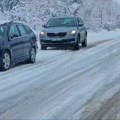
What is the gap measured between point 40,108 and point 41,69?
6101 mm

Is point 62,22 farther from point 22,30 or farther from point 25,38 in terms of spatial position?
point 25,38

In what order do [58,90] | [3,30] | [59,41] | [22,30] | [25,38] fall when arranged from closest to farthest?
[58,90] → [3,30] → [25,38] → [22,30] → [59,41]

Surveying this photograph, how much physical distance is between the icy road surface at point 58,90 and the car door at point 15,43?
402 mm

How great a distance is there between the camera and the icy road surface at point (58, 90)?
841 cm

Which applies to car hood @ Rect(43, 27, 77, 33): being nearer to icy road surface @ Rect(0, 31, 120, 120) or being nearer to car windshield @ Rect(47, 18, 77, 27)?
car windshield @ Rect(47, 18, 77, 27)

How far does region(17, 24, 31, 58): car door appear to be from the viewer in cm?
A: 1627

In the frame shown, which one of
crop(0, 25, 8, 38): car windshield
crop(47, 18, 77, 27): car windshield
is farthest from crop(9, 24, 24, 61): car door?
crop(47, 18, 77, 27): car windshield

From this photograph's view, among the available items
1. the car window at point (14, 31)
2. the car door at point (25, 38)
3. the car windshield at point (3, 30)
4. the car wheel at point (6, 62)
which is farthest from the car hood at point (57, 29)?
the car wheel at point (6, 62)

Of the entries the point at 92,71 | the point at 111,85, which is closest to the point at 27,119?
the point at 111,85

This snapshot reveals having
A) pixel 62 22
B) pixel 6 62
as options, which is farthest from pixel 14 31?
pixel 62 22

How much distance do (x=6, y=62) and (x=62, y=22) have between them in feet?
34.3

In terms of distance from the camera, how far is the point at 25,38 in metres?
16.4

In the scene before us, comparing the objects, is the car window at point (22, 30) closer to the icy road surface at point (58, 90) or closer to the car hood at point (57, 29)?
the icy road surface at point (58, 90)

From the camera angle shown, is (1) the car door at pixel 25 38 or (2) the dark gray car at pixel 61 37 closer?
(1) the car door at pixel 25 38
